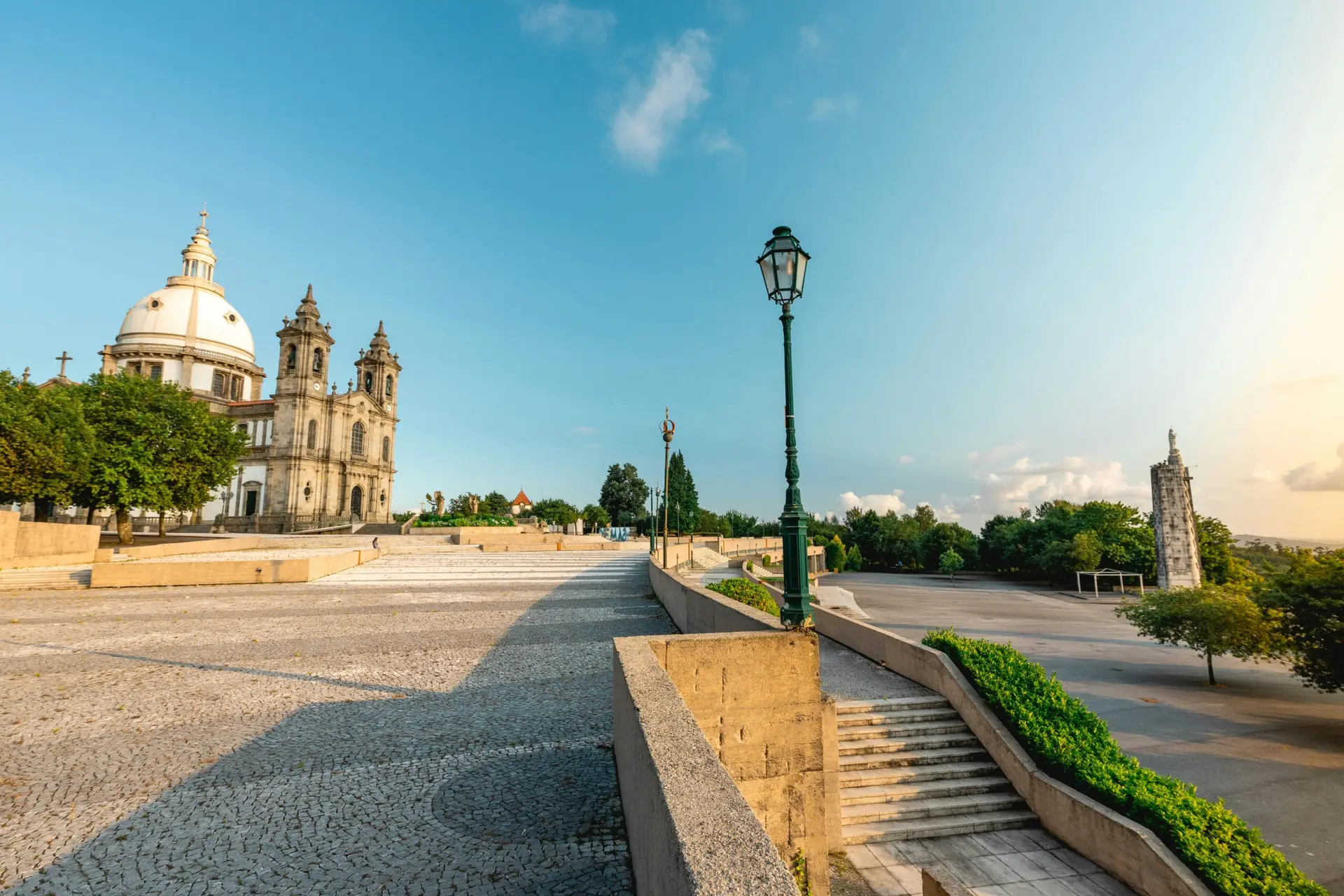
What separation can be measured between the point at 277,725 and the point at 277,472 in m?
51.4

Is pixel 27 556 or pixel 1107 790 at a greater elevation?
pixel 27 556

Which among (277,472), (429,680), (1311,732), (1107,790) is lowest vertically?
(1311,732)

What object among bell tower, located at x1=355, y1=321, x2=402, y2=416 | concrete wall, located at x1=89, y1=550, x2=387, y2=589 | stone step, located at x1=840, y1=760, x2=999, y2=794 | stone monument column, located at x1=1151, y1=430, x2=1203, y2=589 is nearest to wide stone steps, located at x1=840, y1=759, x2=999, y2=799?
stone step, located at x1=840, y1=760, x2=999, y2=794

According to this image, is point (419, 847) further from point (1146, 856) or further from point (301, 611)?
point (301, 611)

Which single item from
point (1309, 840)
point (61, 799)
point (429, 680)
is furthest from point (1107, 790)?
point (61, 799)

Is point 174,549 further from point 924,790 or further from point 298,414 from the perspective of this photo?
point 924,790

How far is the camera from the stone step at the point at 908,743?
9203 millimetres

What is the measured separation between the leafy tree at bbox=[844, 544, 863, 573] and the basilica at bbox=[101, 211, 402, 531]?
63185 mm

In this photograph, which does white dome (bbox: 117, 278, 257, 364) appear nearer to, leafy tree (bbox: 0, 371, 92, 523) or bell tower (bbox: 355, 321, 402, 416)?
bell tower (bbox: 355, 321, 402, 416)

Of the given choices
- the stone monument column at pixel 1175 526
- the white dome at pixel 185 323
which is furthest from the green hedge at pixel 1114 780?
the white dome at pixel 185 323

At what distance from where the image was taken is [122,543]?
29.6m

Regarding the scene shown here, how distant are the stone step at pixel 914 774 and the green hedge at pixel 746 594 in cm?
300

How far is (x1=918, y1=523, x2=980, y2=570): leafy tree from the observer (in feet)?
256

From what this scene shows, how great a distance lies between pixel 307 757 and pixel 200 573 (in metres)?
16.5
